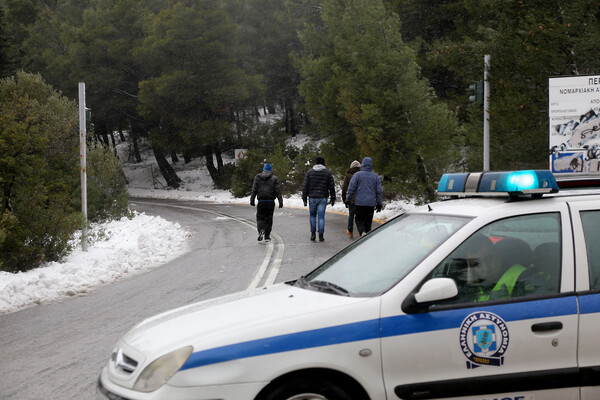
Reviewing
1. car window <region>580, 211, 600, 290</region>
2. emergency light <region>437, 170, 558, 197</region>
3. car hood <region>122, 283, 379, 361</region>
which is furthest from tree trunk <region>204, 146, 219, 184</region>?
car window <region>580, 211, 600, 290</region>

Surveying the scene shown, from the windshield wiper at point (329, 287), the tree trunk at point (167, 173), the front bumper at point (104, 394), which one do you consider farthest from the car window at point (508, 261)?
the tree trunk at point (167, 173)

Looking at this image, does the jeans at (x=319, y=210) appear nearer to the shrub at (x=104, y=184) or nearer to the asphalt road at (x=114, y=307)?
the asphalt road at (x=114, y=307)

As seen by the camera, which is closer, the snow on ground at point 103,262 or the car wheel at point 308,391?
the car wheel at point 308,391

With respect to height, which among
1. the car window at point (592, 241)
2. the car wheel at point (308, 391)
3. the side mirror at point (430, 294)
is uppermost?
the car window at point (592, 241)

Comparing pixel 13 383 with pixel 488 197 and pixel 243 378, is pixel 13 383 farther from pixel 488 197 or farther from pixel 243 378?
pixel 488 197

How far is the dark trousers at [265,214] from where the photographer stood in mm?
15064

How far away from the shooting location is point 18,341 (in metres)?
6.70

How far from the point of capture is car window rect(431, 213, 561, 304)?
12.2 feet

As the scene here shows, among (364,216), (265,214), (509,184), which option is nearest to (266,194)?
(265,214)

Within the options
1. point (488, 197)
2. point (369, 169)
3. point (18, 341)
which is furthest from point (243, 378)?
point (369, 169)

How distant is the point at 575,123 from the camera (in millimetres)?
12375

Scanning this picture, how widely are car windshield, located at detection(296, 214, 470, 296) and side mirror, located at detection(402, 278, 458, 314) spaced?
194 mm

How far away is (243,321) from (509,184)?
186 centimetres

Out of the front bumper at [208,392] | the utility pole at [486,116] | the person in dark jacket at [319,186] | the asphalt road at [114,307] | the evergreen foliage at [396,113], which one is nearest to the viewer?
the front bumper at [208,392]
